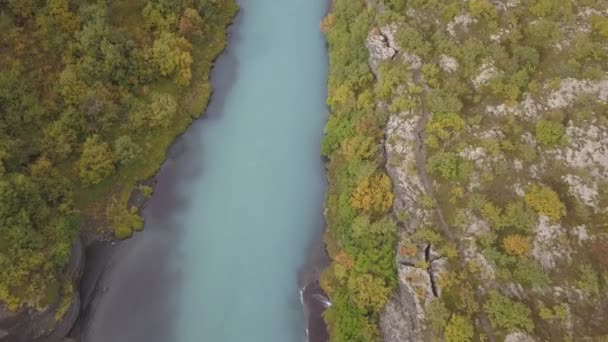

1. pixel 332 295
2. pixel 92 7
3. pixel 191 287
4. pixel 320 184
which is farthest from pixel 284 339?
pixel 92 7

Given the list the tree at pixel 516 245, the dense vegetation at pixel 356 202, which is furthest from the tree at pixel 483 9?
the tree at pixel 516 245

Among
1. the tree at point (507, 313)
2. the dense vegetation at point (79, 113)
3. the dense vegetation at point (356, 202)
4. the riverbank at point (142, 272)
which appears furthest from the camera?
the riverbank at point (142, 272)

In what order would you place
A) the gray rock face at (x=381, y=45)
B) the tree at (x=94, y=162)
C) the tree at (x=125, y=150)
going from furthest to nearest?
the gray rock face at (x=381, y=45)
the tree at (x=125, y=150)
the tree at (x=94, y=162)

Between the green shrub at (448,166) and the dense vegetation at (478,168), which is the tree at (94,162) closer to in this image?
the dense vegetation at (478,168)

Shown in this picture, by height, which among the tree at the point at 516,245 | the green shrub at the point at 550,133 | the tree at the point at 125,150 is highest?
the tree at the point at 125,150

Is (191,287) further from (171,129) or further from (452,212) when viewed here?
(452,212)

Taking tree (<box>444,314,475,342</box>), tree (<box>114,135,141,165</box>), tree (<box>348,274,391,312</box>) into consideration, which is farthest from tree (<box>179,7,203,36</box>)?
tree (<box>444,314,475,342</box>)

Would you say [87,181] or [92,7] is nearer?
[87,181]
